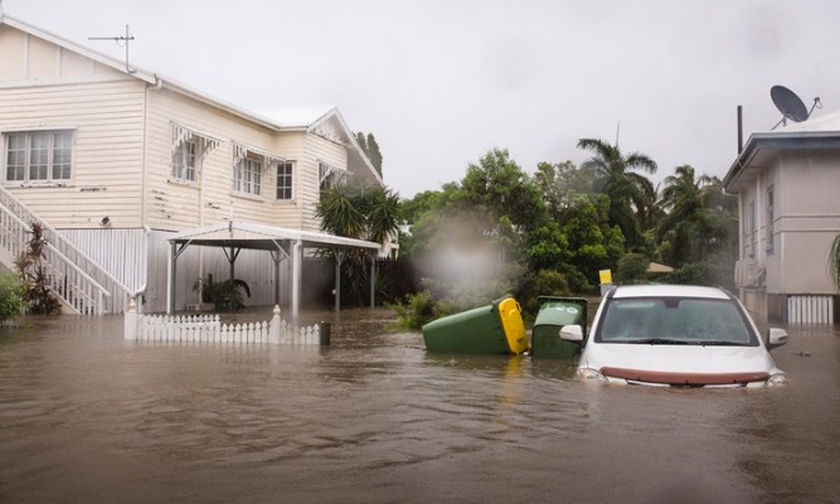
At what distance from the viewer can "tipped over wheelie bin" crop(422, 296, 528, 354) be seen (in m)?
12.9

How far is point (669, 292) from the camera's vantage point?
9.34 m

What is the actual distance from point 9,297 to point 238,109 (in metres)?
11.1

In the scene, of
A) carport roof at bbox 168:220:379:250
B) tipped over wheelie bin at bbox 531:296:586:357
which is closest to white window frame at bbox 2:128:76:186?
carport roof at bbox 168:220:379:250

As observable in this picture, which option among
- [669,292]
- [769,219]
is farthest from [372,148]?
[669,292]

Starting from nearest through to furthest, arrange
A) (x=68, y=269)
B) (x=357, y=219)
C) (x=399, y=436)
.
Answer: (x=399, y=436) → (x=68, y=269) → (x=357, y=219)

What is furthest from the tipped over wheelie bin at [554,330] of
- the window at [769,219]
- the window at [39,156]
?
the window at [39,156]

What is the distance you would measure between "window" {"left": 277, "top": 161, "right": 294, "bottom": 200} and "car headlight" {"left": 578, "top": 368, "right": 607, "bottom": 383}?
2316 cm

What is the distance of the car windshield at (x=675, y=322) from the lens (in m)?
8.59

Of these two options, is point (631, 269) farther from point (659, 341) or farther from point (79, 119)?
point (659, 341)

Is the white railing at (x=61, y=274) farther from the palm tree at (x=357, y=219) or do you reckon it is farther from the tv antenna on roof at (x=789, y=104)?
the tv antenna on roof at (x=789, y=104)

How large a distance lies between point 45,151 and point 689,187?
1424 inches

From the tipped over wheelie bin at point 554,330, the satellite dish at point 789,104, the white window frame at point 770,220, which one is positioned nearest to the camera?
the tipped over wheelie bin at point 554,330

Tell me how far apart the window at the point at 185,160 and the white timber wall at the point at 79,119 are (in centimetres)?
167

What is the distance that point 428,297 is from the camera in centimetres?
1856
